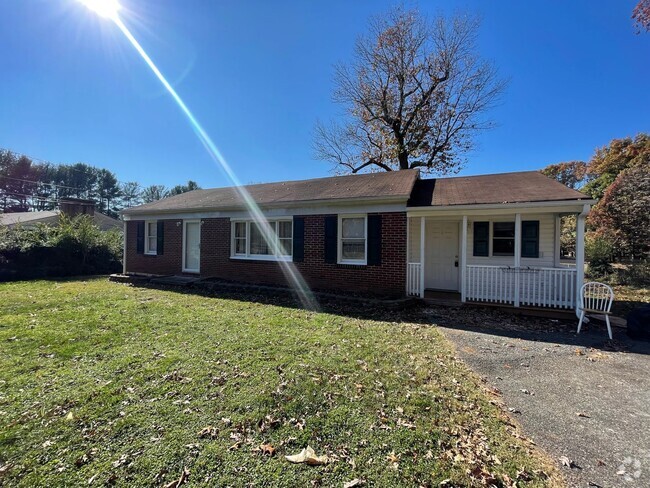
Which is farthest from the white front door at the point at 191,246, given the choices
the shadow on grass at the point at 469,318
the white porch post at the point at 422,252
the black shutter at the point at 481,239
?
the black shutter at the point at 481,239


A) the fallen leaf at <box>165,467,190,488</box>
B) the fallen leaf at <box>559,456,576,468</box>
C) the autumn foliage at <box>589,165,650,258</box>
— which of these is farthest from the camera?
the autumn foliage at <box>589,165,650,258</box>

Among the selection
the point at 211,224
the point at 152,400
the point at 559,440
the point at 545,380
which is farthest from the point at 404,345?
the point at 211,224

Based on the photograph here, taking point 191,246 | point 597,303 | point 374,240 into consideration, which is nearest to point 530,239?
point 597,303

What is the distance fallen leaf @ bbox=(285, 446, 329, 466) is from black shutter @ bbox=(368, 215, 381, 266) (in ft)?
23.0

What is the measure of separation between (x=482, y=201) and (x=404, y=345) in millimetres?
4909

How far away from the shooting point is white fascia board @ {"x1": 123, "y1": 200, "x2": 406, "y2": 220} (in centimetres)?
923

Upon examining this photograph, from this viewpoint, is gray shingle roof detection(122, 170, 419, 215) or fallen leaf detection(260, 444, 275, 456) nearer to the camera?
fallen leaf detection(260, 444, 275, 456)

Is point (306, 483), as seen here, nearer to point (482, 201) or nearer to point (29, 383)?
point (29, 383)

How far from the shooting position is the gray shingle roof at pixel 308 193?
9.62 metres

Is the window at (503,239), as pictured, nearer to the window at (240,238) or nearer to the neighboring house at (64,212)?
the window at (240,238)

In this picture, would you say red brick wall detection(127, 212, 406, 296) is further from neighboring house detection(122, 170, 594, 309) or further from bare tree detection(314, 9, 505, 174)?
bare tree detection(314, 9, 505, 174)

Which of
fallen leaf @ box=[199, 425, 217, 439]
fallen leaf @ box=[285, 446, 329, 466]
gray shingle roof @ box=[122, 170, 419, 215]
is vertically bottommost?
fallen leaf @ box=[285, 446, 329, 466]

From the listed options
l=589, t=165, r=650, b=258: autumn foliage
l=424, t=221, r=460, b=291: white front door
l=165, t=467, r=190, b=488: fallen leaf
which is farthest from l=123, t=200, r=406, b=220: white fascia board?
l=589, t=165, r=650, b=258: autumn foliage

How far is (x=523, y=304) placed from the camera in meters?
8.13
